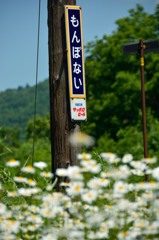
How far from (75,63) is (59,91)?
295 mm

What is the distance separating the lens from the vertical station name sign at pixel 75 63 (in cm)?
594

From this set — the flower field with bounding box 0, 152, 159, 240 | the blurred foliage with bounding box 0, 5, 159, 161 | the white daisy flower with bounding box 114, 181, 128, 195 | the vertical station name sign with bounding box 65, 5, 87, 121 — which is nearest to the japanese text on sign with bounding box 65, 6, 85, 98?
the vertical station name sign with bounding box 65, 5, 87, 121

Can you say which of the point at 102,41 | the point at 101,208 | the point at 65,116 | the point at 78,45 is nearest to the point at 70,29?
the point at 78,45

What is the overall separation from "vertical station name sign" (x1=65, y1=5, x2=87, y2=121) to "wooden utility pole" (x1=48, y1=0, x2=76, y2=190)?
0.04 m

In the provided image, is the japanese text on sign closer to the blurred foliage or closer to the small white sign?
the small white sign

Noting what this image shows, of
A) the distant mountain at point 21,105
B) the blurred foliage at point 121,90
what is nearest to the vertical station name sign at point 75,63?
the blurred foliage at point 121,90

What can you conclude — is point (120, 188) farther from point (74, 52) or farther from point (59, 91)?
point (74, 52)

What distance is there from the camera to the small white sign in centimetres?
590

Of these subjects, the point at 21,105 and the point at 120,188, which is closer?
the point at 120,188

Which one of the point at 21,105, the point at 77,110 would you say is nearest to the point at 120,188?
the point at 77,110

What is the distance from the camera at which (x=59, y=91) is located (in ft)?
19.4

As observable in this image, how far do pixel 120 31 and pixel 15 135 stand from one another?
41.7 m

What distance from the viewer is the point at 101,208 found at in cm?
397

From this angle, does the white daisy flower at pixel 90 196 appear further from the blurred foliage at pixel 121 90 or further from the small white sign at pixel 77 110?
the blurred foliage at pixel 121 90
